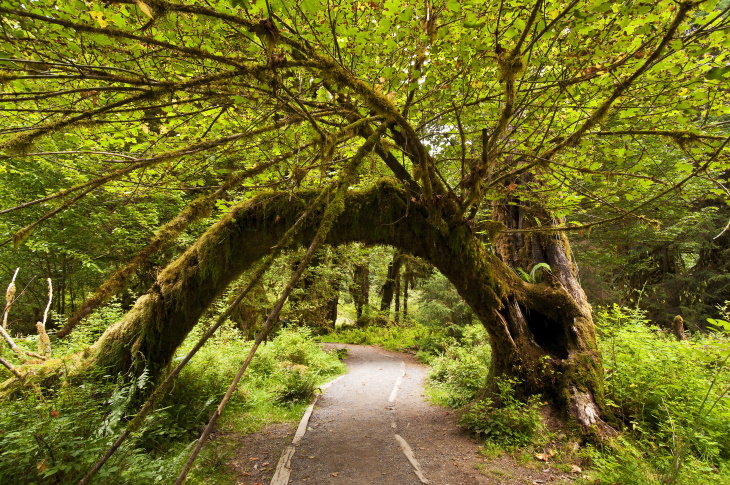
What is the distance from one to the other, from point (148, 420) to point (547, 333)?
6445 millimetres

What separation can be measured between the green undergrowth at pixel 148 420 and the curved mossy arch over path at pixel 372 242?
77 cm

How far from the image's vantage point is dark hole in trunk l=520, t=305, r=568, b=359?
5.72 metres

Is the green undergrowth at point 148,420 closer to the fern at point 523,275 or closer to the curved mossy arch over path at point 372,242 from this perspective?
the curved mossy arch over path at point 372,242

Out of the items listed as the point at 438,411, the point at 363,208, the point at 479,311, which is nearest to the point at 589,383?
the point at 479,311

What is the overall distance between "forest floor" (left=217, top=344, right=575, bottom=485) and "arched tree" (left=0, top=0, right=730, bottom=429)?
146 centimetres

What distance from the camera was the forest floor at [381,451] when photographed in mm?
4324

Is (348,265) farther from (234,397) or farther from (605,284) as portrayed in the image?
(605,284)

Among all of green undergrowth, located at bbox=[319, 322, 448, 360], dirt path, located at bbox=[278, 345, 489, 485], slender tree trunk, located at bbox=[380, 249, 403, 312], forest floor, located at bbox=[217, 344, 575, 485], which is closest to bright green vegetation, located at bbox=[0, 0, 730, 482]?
forest floor, located at bbox=[217, 344, 575, 485]

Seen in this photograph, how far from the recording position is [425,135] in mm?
4906

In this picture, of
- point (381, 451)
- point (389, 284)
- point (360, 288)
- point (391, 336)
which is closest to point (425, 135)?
point (381, 451)

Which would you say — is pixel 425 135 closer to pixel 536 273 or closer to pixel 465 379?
pixel 536 273

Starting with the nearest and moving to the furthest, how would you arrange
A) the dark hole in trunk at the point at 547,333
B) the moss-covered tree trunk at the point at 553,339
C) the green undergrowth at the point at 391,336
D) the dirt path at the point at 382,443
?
the dirt path at the point at 382,443 < the moss-covered tree trunk at the point at 553,339 < the dark hole in trunk at the point at 547,333 < the green undergrowth at the point at 391,336

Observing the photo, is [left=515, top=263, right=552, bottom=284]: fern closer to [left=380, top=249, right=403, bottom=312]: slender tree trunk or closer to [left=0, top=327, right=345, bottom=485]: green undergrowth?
[left=0, top=327, right=345, bottom=485]: green undergrowth

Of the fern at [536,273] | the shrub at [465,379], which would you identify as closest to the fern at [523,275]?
the fern at [536,273]
